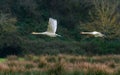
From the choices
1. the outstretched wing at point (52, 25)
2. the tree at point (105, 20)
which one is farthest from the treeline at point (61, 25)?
the outstretched wing at point (52, 25)

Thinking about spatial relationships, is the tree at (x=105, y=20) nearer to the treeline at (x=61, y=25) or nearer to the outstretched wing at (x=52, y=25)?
the treeline at (x=61, y=25)

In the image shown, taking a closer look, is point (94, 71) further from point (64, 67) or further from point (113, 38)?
point (113, 38)

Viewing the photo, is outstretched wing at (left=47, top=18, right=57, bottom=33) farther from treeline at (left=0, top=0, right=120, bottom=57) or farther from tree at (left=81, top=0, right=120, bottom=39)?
tree at (left=81, top=0, right=120, bottom=39)

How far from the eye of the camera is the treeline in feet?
101

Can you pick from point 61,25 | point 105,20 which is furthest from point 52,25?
point 61,25

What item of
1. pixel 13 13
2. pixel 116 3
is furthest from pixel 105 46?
pixel 13 13

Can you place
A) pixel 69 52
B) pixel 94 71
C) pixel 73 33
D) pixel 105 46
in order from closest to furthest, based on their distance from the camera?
pixel 94 71 → pixel 69 52 → pixel 105 46 → pixel 73 33

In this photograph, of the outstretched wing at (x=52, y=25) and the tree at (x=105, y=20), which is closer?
the outstretched wing at (x=52, y=25)

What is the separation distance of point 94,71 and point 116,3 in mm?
22550

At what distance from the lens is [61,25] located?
38344mm

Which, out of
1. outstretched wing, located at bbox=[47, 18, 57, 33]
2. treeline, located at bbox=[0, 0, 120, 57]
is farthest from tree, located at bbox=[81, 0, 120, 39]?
outstretched wing, located at bbox=[47, 18, 57, 33]

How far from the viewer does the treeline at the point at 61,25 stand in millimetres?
30859

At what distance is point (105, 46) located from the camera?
3266 centimetres

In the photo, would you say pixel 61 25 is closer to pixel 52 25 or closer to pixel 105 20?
pixel 105 20
